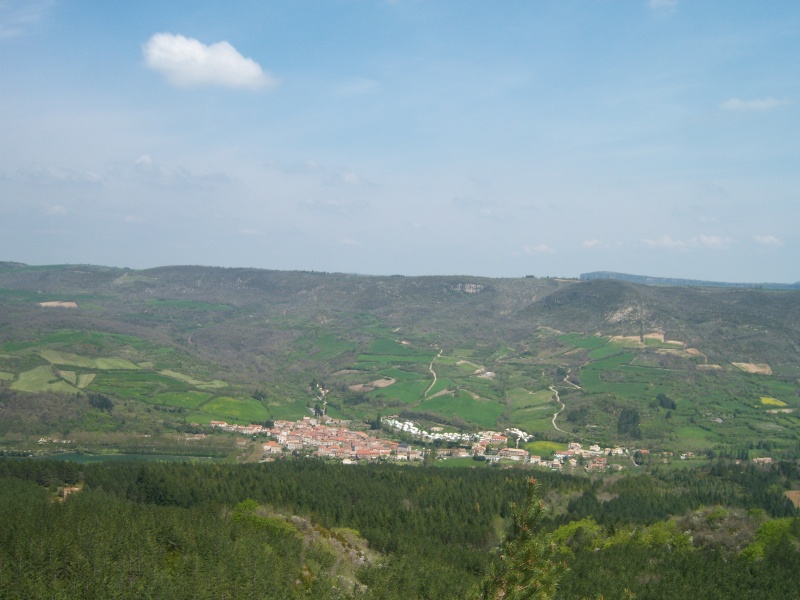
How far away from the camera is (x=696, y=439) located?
9656cm

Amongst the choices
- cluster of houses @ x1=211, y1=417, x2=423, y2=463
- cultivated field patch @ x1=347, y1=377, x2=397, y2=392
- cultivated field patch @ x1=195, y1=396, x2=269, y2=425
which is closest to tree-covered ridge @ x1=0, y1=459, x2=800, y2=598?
cluster of houses @ x1=211, y1=417, x2=423, y2=463

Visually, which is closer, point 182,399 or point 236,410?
point 236,410

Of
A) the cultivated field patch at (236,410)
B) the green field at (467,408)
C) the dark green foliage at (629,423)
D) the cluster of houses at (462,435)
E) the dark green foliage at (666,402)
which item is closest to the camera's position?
the cluster of houses at (462,435)

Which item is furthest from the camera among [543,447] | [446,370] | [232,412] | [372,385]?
[446,370]

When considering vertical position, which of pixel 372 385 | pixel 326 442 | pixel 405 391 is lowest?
pixel 326 442

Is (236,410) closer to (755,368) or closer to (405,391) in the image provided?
(405,391)

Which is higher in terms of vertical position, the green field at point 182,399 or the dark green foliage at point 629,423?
the green field at point 182,399

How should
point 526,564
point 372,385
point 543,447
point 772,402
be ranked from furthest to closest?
1. point 372,385
2. point 772,402
3. point 543,447
4. point 526,564

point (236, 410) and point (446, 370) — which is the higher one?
point (446, 370)

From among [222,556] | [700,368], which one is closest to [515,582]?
[222,556]

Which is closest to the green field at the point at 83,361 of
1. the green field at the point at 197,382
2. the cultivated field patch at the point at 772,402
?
the green field at the point at 197,382

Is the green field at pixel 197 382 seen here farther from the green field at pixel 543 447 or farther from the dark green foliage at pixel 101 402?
the green field at pixel 543 447

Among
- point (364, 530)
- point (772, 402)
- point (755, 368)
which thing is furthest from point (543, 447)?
point (755, 368)

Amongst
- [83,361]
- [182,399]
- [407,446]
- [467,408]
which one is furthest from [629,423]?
[83,361]
